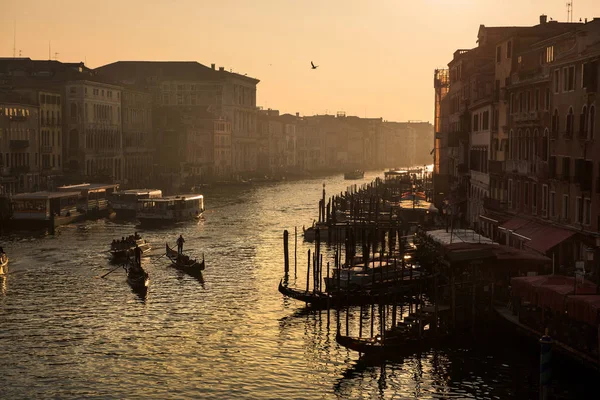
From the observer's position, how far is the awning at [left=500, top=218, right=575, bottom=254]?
3759cm

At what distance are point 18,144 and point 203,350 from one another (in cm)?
6194

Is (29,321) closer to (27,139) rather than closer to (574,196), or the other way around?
(574,196)

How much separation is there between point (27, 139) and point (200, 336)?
63043 millimetres

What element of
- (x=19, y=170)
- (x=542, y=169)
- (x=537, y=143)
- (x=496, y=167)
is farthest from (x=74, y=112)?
(x=542, y=169)

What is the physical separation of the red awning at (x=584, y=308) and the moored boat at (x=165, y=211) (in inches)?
2012

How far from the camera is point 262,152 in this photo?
190 m

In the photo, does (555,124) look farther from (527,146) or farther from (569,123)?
(527,146)

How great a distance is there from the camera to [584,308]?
90.8ft

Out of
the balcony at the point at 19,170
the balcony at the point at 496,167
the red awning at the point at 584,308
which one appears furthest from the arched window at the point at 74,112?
the red awning at the point at 584,308

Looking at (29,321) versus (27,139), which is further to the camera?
(27,139)

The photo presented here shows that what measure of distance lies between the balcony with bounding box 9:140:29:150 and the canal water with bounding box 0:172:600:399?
38.5 metres

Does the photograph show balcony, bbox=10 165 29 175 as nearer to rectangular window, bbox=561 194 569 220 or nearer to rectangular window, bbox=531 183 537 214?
rectangular window, bbox=531 183 537 214

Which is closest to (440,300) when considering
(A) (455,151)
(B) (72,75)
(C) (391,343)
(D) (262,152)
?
(C) (391,343)

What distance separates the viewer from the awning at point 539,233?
37.6 metres
